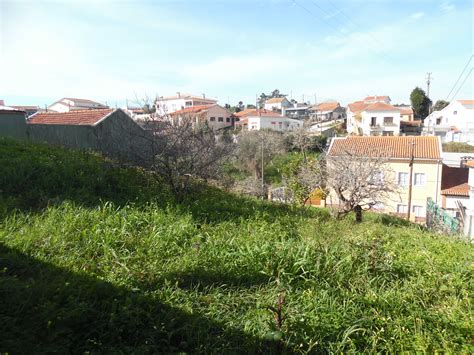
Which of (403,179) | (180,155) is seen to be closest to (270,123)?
(403,179)

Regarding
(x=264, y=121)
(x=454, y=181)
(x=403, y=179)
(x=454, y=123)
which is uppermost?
(x=264, y=121)

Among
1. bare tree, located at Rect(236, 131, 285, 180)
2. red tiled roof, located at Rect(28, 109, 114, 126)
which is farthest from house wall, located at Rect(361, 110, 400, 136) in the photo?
red tiled roof, located at Rect(28, 109, 114, 126)

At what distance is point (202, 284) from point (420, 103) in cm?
5127

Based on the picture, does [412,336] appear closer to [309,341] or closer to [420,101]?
[309,341]

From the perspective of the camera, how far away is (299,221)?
19.5 ft

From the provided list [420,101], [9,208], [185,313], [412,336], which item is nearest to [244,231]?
[185,313]

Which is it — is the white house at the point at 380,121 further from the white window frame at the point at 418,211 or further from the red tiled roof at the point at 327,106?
the red tiled roof at the point at 327,106

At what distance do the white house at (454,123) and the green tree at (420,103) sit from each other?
2.46 m

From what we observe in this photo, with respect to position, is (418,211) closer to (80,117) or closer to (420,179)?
(420,179)

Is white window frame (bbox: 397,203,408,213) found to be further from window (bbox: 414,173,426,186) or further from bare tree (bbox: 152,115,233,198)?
bare tree (bbox: 152,115,233,198)

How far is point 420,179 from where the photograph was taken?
1870cm

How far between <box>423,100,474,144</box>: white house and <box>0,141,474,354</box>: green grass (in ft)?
115

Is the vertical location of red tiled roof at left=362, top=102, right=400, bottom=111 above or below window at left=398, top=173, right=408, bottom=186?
above

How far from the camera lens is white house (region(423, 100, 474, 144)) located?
112 ft
